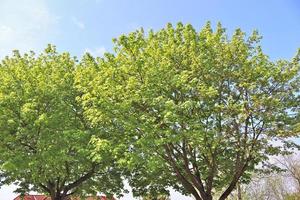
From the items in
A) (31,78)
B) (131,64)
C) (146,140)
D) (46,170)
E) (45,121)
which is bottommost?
(146,140)

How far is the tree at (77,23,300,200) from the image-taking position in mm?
24328

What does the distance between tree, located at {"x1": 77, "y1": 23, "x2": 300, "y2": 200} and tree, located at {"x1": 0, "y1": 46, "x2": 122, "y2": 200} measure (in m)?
2.56

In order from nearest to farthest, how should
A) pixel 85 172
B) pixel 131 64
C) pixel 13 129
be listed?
1. pixel 131 64
2. pixel 13 129
3. pixel 85 172

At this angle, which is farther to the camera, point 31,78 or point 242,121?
point 31,78

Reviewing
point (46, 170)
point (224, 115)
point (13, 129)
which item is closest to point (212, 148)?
point (224, 115)

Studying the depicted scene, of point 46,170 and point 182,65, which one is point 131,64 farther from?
point 46,170

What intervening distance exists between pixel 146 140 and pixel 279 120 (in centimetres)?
863

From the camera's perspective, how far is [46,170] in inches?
1117

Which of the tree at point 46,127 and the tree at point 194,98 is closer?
the tree at point 194,98

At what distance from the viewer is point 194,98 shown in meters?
25.8

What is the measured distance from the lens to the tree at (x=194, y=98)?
24.3 m

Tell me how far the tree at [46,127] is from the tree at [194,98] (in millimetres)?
2561

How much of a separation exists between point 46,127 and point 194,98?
34.6 feet

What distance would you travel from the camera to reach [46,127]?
27.8 meters
